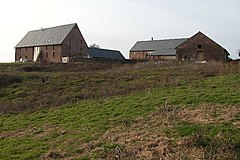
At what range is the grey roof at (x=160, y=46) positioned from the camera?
252 ft

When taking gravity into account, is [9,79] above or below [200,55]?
below

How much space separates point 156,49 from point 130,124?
6939cm

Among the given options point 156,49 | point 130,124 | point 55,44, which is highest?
point 55,44

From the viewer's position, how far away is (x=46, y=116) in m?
17.2

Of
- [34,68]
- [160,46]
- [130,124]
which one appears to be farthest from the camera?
[160,46]

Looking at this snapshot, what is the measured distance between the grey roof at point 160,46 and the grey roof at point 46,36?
2087 centimetres

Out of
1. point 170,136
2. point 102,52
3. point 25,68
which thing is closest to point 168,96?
point 170,136

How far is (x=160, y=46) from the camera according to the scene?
8062 cm

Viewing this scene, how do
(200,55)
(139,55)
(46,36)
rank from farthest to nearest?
(139,55) → (46,36) → (200,55)

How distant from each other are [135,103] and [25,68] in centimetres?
2806

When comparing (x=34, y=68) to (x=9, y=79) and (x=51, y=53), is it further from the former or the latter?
(x=51, y=53)

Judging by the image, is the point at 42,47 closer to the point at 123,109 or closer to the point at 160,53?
the point at 160,53

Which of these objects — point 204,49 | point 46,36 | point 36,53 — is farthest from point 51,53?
point 204,49

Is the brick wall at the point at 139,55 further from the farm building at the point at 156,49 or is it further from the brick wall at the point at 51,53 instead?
the brick wall at the point at 51,53
